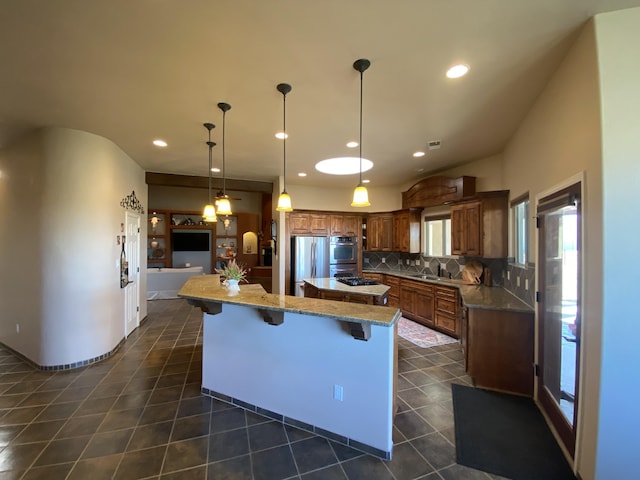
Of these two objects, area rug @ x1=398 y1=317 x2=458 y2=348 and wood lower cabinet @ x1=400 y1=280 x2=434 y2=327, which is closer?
area rug @ x1=398 y1=317 x2=458 y2=348

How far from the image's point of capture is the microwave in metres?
6.47

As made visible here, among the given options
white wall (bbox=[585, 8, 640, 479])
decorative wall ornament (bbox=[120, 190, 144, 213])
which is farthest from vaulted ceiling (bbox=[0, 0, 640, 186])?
decorative wall ornament (bbox=[120, 190, 144, 213])

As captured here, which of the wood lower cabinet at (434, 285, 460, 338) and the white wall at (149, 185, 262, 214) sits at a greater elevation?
the white wall at (149, 185, 262, 214)

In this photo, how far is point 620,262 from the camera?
1561mm

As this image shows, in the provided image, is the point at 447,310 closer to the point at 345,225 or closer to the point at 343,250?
the point at 343,250

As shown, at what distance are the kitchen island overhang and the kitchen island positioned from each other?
136cm

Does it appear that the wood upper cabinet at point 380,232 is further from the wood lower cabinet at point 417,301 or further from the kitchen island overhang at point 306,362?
the kitchen island overhang at point 306,362

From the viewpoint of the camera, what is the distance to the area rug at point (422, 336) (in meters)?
4.25

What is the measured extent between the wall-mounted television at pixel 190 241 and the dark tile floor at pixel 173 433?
5951 millimetres

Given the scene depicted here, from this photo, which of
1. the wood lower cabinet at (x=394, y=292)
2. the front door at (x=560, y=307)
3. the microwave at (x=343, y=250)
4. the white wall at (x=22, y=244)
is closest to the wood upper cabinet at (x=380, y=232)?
the microwave at (x=343, y=250)

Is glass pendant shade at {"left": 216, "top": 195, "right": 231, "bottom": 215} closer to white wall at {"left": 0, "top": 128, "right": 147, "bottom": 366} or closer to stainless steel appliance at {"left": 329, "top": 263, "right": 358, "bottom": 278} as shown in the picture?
white wall at {"left": 0, "top": 128, "right": 147, "bottom": 366}

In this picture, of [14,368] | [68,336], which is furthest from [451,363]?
[14,368]

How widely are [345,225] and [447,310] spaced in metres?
3.00

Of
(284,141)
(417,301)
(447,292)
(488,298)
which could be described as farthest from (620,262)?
(417,301)
